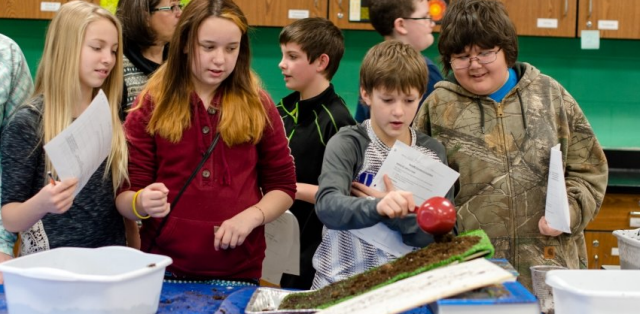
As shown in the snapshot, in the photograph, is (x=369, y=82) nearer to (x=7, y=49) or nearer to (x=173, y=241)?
(x=173, y=241)

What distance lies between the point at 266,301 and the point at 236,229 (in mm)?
324

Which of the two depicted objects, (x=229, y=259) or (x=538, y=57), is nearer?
(x=229, y=259)

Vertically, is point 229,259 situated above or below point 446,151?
below

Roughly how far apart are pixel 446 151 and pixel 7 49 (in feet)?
→ 3.87

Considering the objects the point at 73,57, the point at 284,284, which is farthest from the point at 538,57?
the point at 73,57

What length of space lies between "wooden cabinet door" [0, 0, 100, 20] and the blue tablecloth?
261cm

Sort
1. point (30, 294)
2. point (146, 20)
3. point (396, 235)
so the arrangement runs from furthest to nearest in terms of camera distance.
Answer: point (146, 20) → point (396, 235) → point (30, 294)

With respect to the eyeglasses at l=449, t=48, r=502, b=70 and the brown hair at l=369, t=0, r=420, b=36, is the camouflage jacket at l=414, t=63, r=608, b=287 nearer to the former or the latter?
the eyeglasses at l=449, t=48, r=502, b=70

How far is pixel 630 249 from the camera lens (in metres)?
1.61

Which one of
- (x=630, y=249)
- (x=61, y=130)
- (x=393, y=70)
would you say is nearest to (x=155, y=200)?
(x=61, y=130)

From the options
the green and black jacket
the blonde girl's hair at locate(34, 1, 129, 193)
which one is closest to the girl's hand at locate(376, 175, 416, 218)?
the blonde girl's hair at locate(34, 1, 129, 193)

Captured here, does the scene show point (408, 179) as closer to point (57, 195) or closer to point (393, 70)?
point (393, 70)

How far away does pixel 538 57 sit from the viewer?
14.0 feet

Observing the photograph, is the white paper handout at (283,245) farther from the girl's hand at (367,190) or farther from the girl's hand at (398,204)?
the girl's hand at (398,204)
